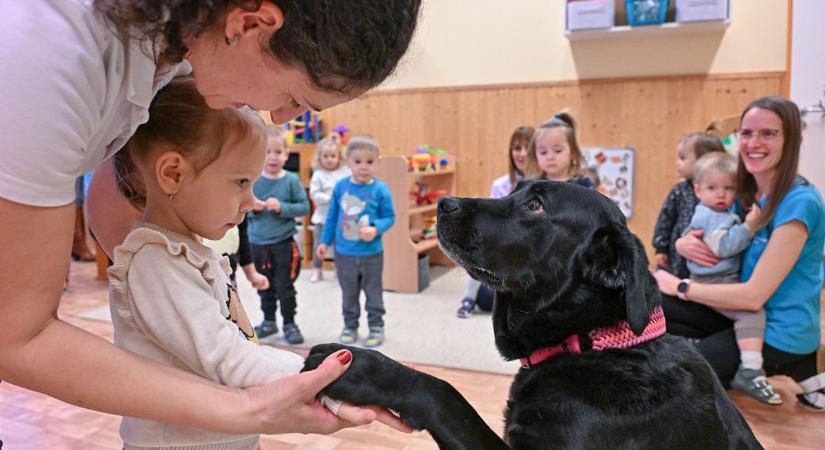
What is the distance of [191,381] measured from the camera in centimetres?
84

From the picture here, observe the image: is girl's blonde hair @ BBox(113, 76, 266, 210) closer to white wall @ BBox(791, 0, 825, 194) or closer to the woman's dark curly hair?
the woman's dark curly hair

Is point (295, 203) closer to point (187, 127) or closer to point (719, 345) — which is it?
point (719, 345)

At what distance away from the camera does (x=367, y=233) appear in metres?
3.72

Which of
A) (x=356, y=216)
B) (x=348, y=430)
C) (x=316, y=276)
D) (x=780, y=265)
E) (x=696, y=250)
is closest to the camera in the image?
(x=348, y=430)

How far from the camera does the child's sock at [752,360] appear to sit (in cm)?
262

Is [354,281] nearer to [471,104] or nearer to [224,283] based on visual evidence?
[224,283]

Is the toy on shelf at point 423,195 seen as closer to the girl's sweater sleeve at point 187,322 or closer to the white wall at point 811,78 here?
the white wall at point 811,78

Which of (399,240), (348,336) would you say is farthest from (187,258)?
(399,240)

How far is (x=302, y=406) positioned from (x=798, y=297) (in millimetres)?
2561

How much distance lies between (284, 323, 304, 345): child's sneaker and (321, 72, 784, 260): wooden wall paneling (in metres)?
3.46

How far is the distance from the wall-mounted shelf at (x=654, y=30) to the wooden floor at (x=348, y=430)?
3858 mm

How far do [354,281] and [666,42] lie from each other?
427cm

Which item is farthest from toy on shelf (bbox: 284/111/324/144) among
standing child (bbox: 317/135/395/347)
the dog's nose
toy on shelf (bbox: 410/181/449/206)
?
the dog's nose

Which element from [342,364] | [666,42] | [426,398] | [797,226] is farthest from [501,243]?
[666,42]
